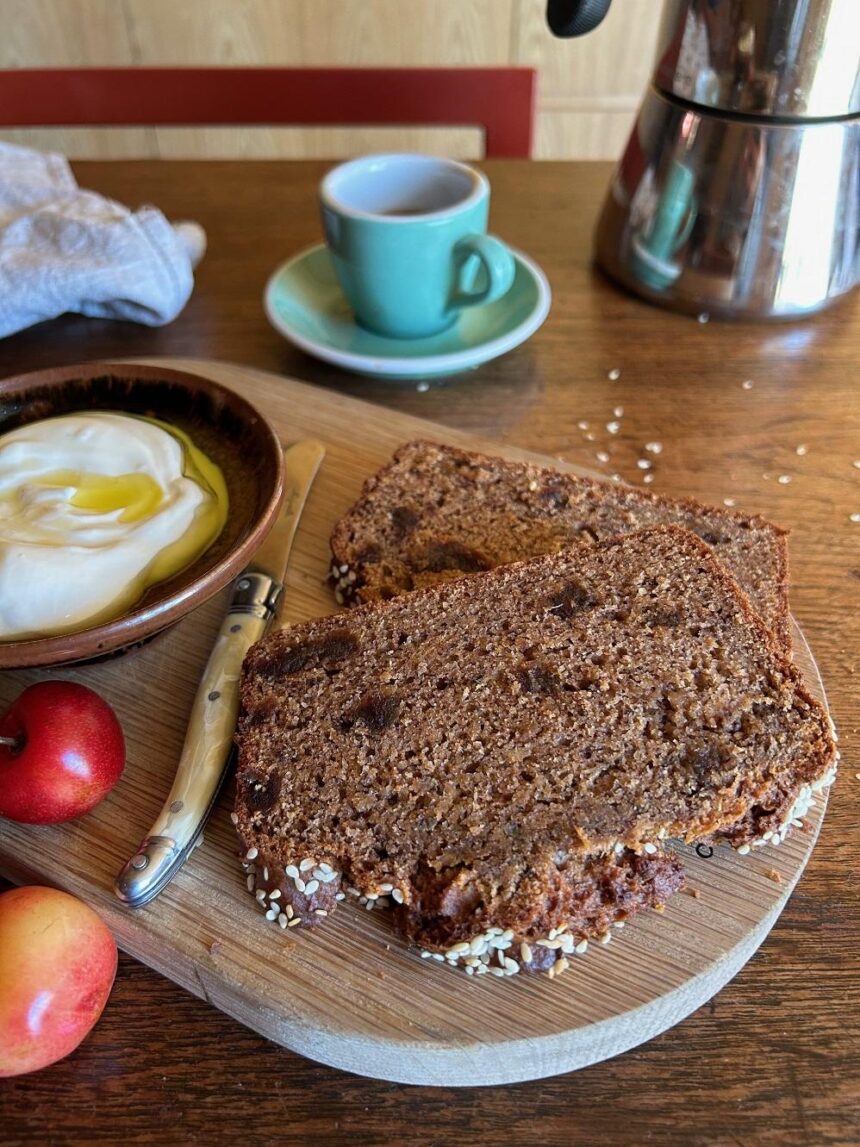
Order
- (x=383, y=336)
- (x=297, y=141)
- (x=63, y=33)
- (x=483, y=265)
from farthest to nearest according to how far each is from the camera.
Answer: (x=297, y=141), (x=63, y=33), (x=383, y=336), (x=483, y=265)

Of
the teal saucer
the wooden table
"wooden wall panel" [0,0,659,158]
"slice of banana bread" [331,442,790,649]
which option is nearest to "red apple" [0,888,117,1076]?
the wooden table

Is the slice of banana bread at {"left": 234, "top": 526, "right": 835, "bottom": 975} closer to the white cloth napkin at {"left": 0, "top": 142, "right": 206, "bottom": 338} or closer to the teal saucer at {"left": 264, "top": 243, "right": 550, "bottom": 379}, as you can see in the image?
the teal saucer at {"left": 264, "top": 243, "right": 550, "bottom": 379}

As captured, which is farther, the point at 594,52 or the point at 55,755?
the point at 594,52

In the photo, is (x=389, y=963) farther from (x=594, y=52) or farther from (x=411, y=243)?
(x=594, y=52)

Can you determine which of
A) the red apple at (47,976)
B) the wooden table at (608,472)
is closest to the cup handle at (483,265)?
the wooden table at (608,472)

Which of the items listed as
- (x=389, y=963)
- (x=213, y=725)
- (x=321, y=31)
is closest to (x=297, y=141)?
(x=321, y=31)

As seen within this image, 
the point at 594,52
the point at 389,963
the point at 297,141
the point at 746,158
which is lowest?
the point at 297,141

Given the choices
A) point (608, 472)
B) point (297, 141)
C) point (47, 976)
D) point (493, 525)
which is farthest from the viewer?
point (297, 141)

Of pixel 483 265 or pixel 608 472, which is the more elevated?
pixel 483 265

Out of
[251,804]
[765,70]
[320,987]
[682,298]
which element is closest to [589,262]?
[682,298]
